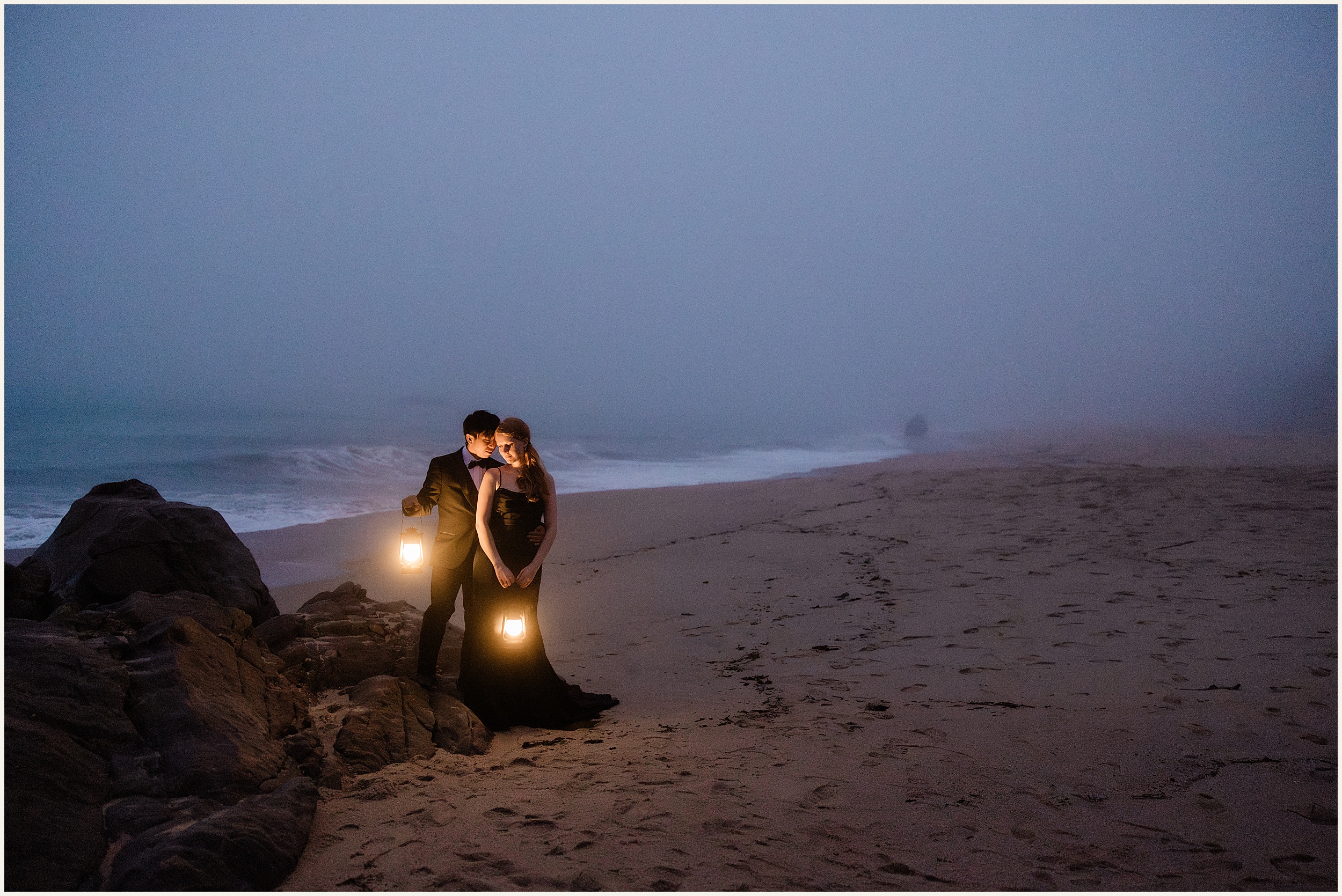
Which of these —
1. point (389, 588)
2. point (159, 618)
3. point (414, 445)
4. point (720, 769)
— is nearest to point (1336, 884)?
point (720, 769)

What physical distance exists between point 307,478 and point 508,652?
1657cm

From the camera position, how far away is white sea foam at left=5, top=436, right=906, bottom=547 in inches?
495

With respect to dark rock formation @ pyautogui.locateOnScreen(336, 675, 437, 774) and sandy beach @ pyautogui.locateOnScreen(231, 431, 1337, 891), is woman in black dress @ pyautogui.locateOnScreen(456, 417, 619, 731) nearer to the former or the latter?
sandy beach @ pyautogui.locateOnScreen(231, 431, 1337, 891)

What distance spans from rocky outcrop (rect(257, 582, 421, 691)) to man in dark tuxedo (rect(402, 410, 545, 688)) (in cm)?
27

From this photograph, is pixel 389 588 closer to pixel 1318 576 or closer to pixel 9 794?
pixel 9 794

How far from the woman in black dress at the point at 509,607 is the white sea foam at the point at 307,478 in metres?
8.44

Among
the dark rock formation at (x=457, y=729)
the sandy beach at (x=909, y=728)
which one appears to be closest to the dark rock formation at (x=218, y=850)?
the sandy beach at (x=909, y=728)

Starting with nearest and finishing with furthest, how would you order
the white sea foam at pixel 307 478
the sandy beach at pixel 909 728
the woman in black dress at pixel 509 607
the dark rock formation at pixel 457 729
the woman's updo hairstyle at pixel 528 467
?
the sandy beach at pixel 909 728
the dark rock formation at pixel 457 729
the woman's updo hairstyle at pixel 528 467
the woman in black dress at pixel 509 607
the white sea foam at pixel 307 478

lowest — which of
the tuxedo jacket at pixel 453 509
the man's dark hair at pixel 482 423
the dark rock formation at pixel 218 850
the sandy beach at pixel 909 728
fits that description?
the sandy beach at pixel 909 728

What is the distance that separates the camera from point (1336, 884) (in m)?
2.50

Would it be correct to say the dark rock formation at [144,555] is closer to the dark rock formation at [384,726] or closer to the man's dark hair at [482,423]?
the dark rock formation at [384,726]

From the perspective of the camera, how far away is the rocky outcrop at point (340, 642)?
4.06 metres

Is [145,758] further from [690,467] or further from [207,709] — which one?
[690,467]

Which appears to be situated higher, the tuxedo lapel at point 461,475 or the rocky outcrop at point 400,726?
the tuxedo lapel at point 461,475
